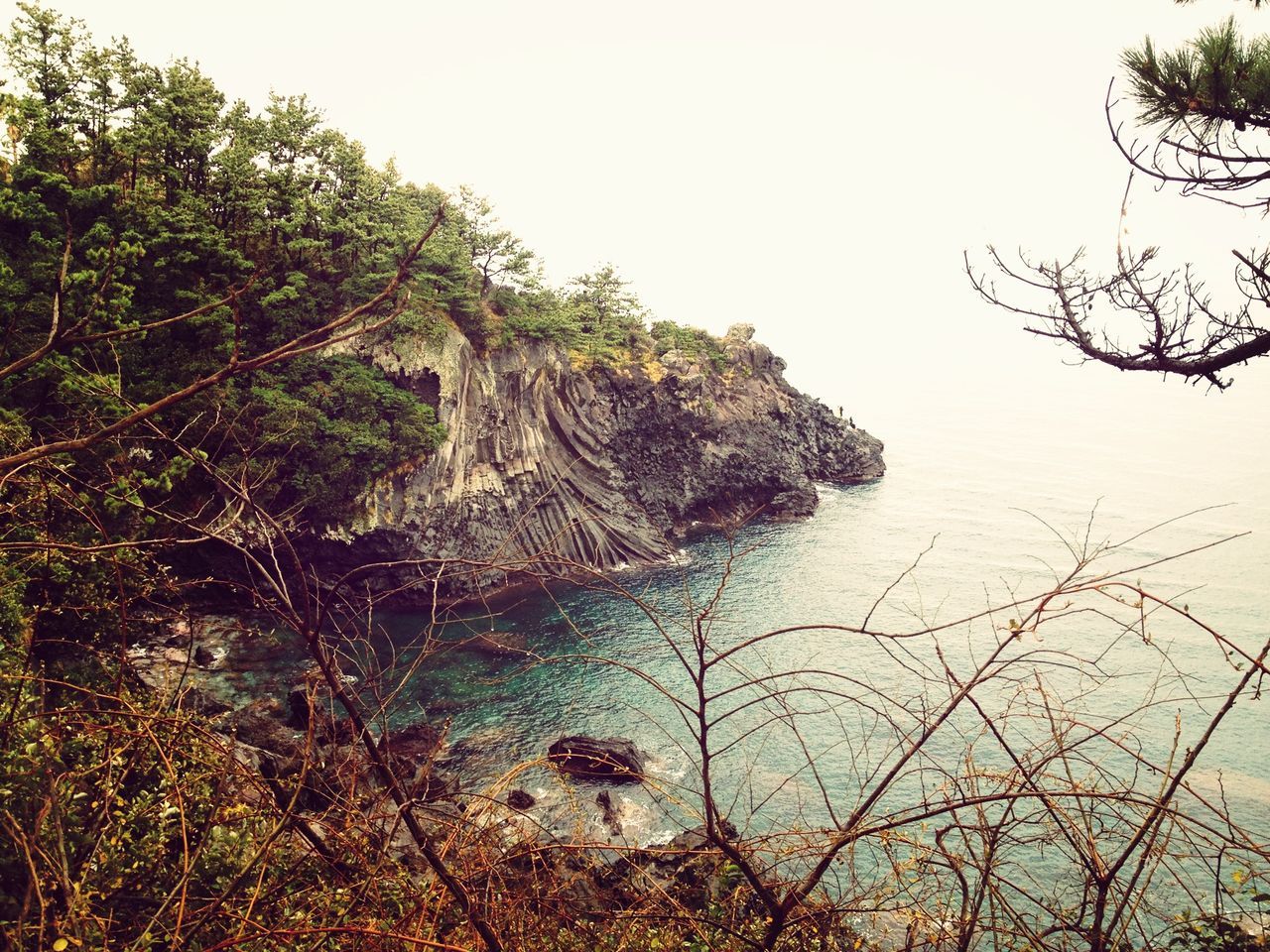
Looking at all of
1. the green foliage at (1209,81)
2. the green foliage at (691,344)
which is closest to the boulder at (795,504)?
the green foliage at (691,344)

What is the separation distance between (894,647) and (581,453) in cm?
1900

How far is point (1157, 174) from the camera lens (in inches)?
237

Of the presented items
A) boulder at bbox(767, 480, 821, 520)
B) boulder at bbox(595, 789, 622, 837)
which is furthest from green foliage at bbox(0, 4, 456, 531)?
boulder at bbox(767, 480, 821, 520)

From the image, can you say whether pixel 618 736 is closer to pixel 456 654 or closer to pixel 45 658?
pixel 456 654

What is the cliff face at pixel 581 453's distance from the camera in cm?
3375

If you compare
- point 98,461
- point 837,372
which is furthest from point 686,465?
point 837,372

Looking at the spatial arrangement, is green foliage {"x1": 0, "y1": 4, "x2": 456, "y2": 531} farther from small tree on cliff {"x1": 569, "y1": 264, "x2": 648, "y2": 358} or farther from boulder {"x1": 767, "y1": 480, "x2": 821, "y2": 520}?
boulder {"x1": 767, "y1": 480, "x2": 821, "y2": 520}

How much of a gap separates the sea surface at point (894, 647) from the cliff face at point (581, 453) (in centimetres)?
318

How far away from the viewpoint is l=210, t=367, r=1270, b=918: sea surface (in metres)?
4.07

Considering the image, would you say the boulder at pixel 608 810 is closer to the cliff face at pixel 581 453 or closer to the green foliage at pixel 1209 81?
the cliff face at pixel 581 453

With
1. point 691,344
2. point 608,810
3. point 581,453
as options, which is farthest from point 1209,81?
point 691,344

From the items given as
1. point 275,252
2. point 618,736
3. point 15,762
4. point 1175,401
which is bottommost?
point 618,736

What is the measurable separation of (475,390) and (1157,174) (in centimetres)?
3283

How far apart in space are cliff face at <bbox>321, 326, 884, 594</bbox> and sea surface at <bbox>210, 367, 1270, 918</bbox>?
3177 mm
